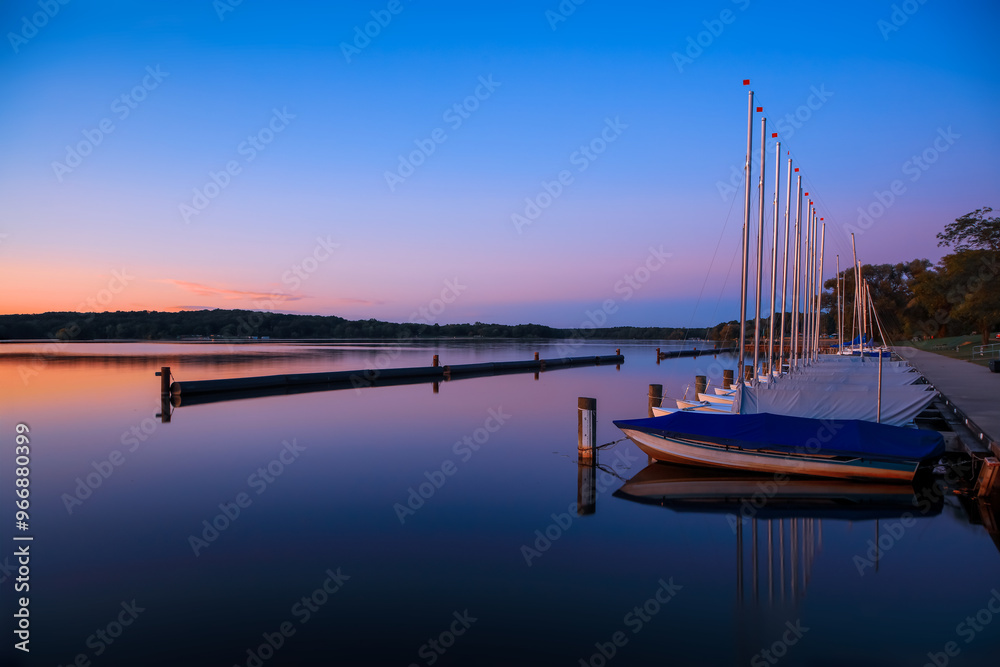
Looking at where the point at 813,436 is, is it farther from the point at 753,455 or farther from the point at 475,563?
the point at 475,563

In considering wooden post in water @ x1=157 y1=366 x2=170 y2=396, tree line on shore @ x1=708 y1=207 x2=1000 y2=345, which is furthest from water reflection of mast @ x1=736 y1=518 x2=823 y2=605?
tree line on shore @ x1=708 y1=207 x2=1000 y2=345

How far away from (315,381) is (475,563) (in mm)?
28116

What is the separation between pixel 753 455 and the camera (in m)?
13.6

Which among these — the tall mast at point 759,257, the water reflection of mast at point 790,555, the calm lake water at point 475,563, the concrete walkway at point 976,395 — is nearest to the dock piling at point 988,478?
the calm lake water at point 475,563

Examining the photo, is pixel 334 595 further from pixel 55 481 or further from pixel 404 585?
pixel 55 481

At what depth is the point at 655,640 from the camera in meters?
7.12

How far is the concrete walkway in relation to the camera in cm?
1538

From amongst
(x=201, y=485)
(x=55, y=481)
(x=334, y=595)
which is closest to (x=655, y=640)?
(x=334, y=595)

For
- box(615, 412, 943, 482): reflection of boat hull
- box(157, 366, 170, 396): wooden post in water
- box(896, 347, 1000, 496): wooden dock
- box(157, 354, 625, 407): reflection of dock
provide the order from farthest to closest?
box(157, 354, 625, 407): reflection of dock, box(157, 366, 170, 396): wooden post in water, box(615, 412, 943, 482): reflection of boat hull, box(896, 347, 1000, 496): wooden dock

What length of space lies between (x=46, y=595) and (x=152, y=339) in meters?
147

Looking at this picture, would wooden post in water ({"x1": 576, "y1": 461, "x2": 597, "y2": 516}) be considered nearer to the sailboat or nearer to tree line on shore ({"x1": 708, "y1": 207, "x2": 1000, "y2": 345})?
the sailboat

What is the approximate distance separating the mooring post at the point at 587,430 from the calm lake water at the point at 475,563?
0.66 meters

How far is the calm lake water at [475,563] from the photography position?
22.8ft

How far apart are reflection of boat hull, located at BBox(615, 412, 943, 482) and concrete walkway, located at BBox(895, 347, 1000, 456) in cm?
232
